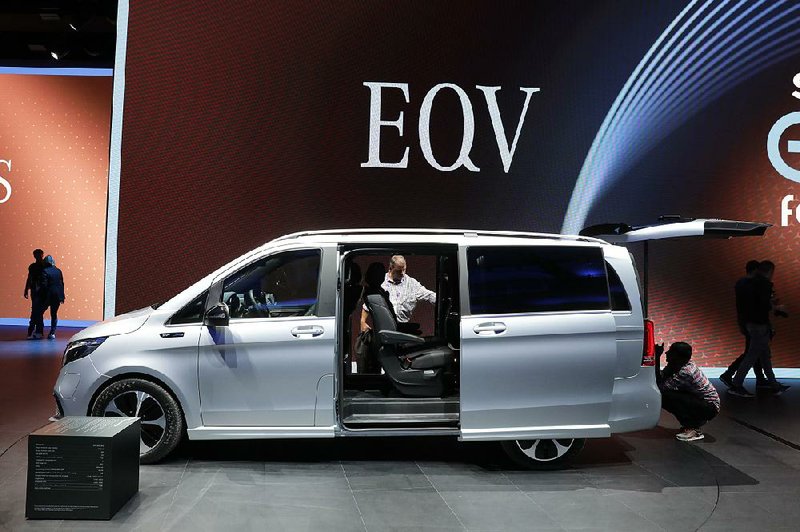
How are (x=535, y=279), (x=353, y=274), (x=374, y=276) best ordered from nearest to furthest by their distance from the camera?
(x=535, y=279)
(x=374, y=276)
(x=353, y=274)

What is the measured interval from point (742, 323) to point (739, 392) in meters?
0.82

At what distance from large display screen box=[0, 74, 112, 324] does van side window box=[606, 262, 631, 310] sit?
42.7ft

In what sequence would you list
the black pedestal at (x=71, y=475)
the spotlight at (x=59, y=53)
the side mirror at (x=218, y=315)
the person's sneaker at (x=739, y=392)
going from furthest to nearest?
1. the spotlight at (x=59, y=53)
2. the person's sneaker at (x=739, y=392)
3. the side mirror at (x=218, y=315)
4. the black pedestal at (x=71, y=475)

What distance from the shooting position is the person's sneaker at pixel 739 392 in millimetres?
9312

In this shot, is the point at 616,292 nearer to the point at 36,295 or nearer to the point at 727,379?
the point at 727,379

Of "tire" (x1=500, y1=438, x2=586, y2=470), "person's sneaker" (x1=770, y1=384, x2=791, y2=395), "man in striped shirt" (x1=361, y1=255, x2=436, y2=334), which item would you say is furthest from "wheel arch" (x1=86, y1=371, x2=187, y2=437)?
"person's sneaker" (x1=770, y1=384, x2=791, y2=395)

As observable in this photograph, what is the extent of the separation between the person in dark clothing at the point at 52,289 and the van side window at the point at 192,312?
955 cm

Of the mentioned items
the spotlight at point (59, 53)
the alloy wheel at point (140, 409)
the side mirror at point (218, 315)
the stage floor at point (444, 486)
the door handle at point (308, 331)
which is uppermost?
the spotlight at point (59, 53)

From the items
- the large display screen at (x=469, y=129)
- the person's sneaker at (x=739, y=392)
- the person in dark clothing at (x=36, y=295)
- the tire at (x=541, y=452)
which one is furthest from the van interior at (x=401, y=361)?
the person in dark clothing at (x=36, y=295)

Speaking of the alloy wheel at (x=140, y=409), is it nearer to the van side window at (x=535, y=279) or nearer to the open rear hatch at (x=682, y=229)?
the van side window at (x=535, y=279)

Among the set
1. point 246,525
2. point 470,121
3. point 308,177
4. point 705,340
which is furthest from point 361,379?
point 705,340

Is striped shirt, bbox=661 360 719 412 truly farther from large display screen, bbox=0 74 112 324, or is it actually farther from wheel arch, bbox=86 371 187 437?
large display screen, bbox=0 74 112 324

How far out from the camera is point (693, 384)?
Result: 22.5ft

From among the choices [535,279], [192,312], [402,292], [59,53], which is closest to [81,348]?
[192,312]
